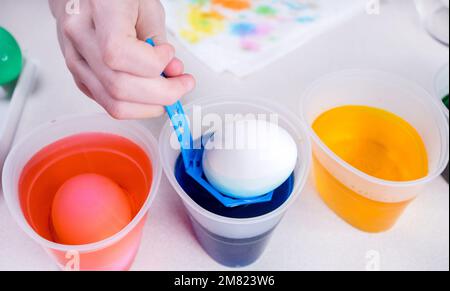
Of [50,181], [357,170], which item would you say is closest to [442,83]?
[357,170]

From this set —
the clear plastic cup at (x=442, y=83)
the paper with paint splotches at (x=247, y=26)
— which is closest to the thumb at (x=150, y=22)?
the paper with paint splotches at (x=247, y=26)

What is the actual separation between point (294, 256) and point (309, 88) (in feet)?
0.89

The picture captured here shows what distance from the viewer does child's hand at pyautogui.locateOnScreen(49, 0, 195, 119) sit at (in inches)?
17.3

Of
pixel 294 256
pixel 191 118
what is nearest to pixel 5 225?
pixel 191 118

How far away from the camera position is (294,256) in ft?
2.06

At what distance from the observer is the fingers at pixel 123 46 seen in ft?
1.42

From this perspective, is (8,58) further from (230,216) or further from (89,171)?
(230,216)

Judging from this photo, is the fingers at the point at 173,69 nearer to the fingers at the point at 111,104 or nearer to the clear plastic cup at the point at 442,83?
the fingers at the point at 111,104

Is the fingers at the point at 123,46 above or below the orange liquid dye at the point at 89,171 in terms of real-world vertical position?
above

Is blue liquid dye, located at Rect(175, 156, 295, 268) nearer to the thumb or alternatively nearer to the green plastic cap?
the thumb

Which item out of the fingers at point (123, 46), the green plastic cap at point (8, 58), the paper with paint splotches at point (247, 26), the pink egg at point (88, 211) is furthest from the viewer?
the paper with paint splotches at point (247, 26)

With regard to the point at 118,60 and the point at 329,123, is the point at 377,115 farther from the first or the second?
the point at 118,60

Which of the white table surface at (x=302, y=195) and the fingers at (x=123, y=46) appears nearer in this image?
the fingers at (x=123, y=46)

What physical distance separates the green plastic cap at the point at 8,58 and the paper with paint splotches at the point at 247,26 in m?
0.33
